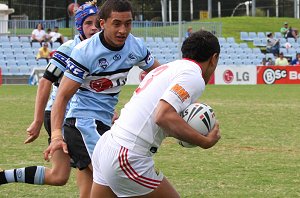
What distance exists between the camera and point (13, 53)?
3794 centimetres

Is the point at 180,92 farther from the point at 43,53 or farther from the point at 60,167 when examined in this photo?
the point at 43,53

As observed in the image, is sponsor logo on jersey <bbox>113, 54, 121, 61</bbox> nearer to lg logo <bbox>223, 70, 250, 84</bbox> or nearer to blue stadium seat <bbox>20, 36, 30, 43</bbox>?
lg logo <bbox>223, 70, 250, 84</bbox>

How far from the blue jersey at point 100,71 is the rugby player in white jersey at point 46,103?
24 cm

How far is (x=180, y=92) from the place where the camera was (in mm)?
4738

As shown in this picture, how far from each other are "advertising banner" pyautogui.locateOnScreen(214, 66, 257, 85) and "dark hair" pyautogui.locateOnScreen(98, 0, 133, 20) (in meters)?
29.3

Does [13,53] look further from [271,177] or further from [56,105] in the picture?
[56,105]

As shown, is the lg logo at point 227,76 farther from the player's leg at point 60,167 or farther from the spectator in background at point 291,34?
the player's leg at point 60,167

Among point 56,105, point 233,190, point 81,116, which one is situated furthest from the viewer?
point 233,190

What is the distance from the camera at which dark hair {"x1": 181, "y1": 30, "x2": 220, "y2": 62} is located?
490cm

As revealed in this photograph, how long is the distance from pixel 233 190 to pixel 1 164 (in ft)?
10.7

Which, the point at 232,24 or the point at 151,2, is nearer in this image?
the point at 232,24

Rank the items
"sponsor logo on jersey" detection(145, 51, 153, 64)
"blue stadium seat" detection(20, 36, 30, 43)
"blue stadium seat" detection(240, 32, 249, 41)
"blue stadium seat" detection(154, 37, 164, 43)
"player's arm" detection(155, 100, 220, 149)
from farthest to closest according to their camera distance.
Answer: "blue stadium seat" detection(240, 32, 249, 41) < "blue stadium seat" detection(154, 37, 164, 43) < "blue stadium seat" detection(20, 36, 30, 43) < "sponsor logo on jersey" detection(145, 51, 153, 64) < "player's arm" detection(155, 100, 220, 149)

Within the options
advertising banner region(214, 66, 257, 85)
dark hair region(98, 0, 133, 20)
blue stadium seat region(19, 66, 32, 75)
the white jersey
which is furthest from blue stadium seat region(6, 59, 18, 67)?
the white jersey

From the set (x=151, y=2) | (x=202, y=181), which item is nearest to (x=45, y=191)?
(x=202, y=181)
